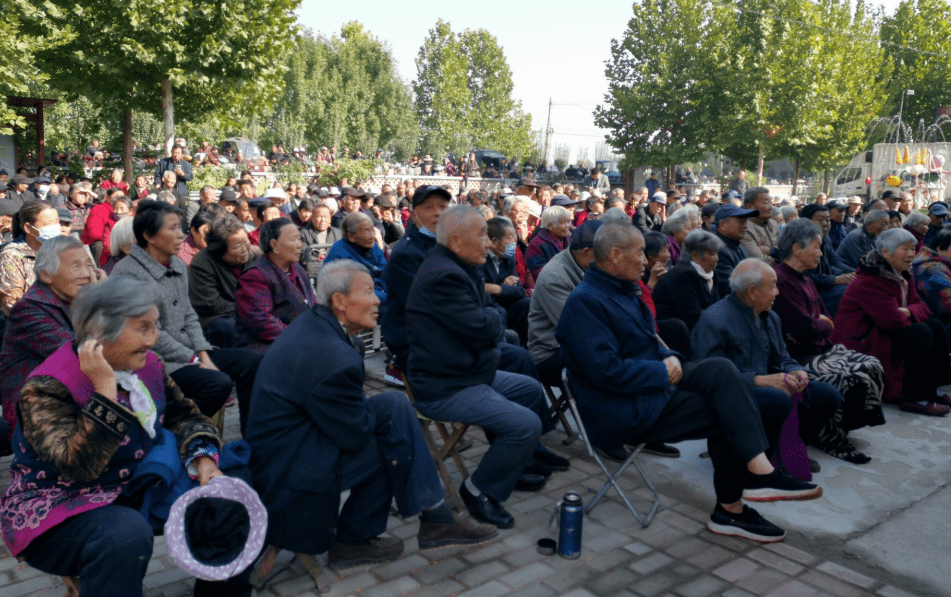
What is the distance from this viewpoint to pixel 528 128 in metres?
51.2

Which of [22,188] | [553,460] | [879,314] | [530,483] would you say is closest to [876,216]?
[879,314]

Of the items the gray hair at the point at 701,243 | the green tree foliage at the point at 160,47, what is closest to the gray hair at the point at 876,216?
the gray hair at the point at 701,243

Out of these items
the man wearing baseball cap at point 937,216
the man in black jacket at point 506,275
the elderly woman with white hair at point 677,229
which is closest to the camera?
the man in black jacket at point 506,275

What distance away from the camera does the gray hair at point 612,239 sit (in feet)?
13.3

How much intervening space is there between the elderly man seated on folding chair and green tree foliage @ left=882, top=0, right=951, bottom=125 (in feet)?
149

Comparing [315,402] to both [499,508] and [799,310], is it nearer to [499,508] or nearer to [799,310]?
[499,508]

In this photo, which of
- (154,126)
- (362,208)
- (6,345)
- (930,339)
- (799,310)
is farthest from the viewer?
(154,126)

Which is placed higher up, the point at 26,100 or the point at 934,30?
the point at 934,30

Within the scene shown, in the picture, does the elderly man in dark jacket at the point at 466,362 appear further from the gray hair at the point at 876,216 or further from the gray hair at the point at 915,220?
the gray hair at the point at 915,220

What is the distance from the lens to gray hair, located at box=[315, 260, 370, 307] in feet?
11.1

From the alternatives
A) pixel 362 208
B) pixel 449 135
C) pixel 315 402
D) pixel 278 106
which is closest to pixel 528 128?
pixel 449 135

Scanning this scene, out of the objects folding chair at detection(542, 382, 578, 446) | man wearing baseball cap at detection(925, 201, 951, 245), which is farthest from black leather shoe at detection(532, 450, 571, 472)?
man wearing baseball cap at detection(925, 201, 951, 245)

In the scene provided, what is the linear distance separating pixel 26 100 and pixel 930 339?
83.0 feet

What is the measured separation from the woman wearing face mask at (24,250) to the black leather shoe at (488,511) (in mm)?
3222
